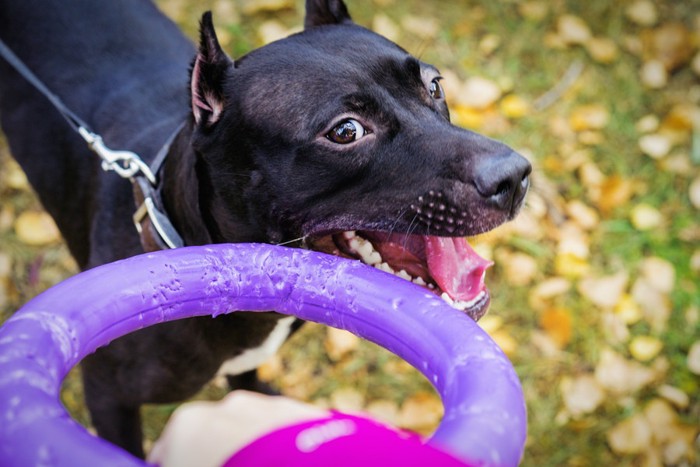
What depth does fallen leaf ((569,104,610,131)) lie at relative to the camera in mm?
4938

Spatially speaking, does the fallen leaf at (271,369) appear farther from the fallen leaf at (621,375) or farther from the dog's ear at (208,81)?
the dog's ear at (208,81)

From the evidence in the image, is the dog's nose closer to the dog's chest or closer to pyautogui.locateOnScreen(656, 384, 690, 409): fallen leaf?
the dog's chest

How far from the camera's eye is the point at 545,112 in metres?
5.02

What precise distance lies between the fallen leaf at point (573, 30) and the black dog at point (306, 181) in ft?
9.97

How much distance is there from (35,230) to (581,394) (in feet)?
10.7

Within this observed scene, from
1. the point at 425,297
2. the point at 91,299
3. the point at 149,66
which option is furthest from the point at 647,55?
the point at 91,299

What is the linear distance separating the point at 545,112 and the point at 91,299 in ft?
12.7

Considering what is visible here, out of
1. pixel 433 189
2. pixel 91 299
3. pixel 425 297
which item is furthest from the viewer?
pixel 433 189

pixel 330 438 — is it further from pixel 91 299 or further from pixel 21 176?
pixel 21 176

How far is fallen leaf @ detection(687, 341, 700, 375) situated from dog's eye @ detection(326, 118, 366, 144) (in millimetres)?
2598

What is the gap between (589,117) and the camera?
4980mm

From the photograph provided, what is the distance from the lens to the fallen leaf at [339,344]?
13.0ft

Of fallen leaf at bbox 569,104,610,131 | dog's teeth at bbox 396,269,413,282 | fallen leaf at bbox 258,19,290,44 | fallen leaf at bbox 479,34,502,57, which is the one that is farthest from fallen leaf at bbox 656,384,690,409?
fallen leaf at bbox 258,19,290,44

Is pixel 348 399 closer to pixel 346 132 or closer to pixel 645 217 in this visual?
pixel 346 132
